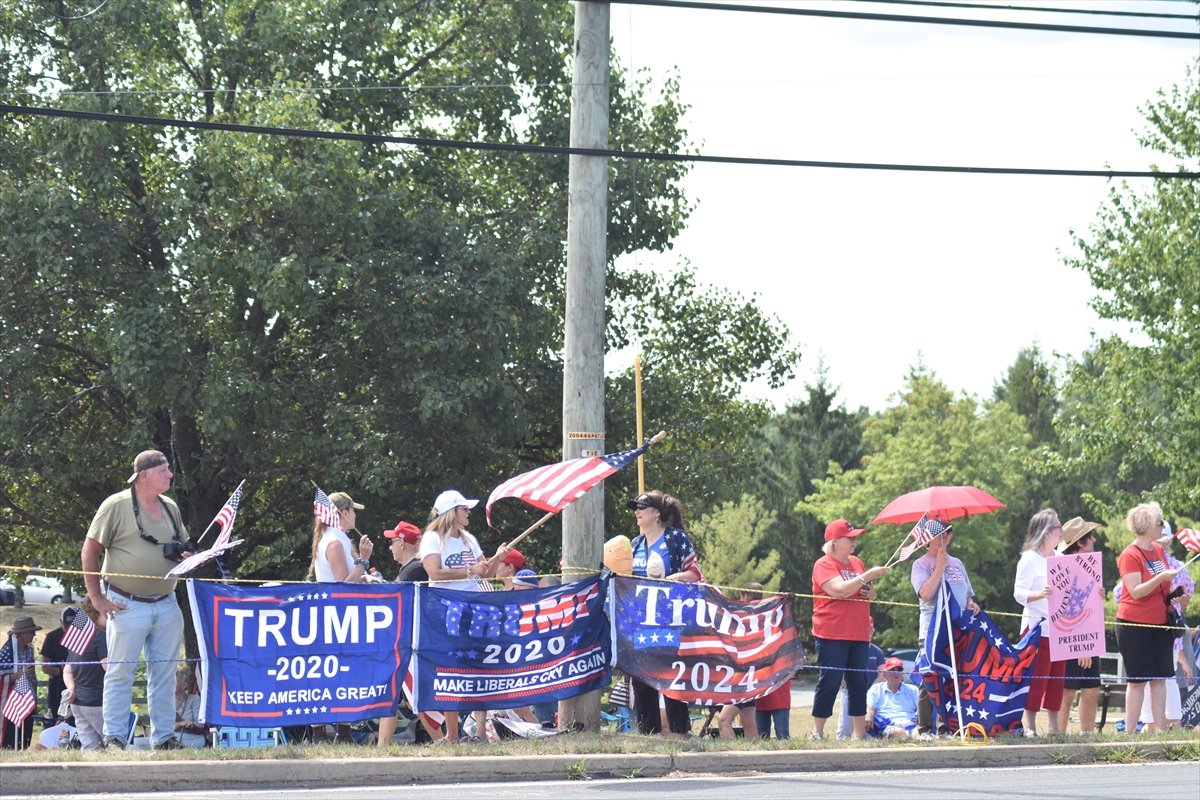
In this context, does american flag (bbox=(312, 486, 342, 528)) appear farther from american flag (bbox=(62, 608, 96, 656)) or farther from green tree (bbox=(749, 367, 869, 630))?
green tree (bbox=(749, 367, 869, 630))

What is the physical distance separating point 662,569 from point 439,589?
1.73 m

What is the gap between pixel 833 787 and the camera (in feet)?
28.4

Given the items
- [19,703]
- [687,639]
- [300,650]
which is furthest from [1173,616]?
[19,703]

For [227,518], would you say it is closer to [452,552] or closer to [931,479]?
[452,552]

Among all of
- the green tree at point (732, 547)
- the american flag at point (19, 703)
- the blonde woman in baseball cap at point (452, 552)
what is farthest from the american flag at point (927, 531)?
the green tree at point (732, 547)

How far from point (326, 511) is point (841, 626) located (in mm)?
3884

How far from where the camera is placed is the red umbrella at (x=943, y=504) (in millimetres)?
10836

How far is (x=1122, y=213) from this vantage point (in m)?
27.3

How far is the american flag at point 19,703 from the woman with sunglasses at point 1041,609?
8.31 m

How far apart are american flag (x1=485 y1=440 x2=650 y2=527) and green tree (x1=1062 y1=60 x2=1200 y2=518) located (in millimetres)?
17778

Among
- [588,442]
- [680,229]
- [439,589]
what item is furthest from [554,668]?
[680,229]

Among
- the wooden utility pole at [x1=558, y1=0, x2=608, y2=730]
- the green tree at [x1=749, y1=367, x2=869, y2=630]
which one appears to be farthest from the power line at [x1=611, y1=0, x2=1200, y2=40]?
the green tree at [x1=749, y1=367, x2=869, y2=630]

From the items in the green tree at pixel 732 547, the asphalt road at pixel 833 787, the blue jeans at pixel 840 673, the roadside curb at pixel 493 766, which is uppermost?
the green tree at pixel 732 547

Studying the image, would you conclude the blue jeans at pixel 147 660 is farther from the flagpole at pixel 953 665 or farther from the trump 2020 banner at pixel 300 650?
the flagpole at pixel 953 665
